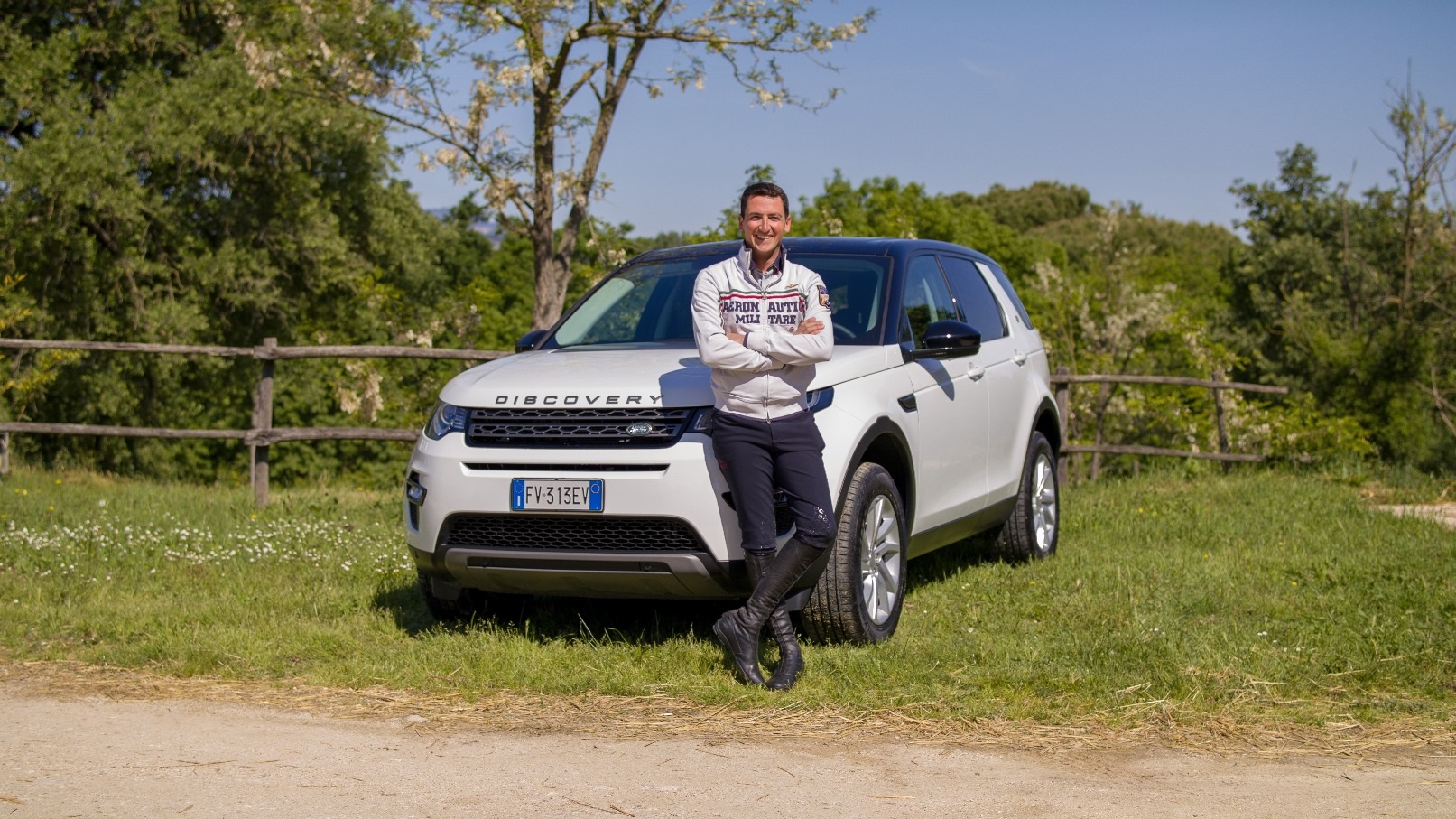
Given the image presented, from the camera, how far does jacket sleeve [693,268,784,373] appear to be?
529cm

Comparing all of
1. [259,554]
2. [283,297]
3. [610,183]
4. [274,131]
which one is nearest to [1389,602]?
[259,554]

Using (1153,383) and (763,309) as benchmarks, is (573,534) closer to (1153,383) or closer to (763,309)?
(763,309)

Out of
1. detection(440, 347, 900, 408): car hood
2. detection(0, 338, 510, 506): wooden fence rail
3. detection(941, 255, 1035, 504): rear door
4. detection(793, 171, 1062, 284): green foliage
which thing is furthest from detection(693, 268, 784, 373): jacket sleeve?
detection(793, 171, 1062, 284): green foliage

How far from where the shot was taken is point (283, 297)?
24266 millimetres

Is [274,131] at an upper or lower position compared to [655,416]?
upper

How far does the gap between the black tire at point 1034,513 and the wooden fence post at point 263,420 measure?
246 inches

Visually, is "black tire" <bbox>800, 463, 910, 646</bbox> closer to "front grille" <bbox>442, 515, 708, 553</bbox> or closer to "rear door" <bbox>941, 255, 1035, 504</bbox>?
"front grille" <bbox>442, 515, 708, 553</bbox>

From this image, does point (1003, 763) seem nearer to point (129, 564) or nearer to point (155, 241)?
point (129, 564)

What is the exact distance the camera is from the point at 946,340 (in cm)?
660

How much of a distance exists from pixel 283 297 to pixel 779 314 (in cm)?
2039

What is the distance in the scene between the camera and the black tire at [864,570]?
584 cm

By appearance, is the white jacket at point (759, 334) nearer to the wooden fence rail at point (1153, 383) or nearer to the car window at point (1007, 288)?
the car window at point (1007, 288)

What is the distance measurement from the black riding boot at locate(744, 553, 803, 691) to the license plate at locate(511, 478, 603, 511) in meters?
0.64

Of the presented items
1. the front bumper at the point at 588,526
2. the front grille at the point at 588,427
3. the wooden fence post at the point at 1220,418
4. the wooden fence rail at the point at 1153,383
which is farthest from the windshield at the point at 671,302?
the wooden fence post at the point at 1220,418
